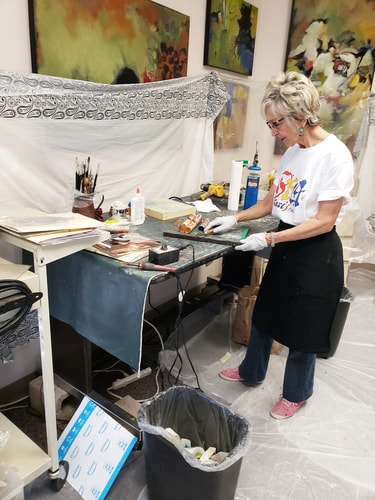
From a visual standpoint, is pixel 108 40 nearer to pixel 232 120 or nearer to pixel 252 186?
pixel 252 186

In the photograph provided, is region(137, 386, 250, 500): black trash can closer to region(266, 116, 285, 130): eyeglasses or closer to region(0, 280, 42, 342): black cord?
region(0, 280, 42, 342): black cord

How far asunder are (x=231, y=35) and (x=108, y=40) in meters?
1.24

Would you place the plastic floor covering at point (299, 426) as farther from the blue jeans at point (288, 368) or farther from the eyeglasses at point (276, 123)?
the eyeglasses at point (276, 123)

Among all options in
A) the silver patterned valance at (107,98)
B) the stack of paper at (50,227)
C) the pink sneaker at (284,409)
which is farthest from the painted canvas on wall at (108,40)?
the pink sneaker at (284,409)

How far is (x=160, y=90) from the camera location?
2000 mm

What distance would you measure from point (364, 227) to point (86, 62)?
2397 mm

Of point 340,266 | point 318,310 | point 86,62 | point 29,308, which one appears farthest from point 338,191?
point 86,62

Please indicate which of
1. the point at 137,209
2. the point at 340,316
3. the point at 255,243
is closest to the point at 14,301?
the point at 137,209

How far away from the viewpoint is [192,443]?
1.41 meters

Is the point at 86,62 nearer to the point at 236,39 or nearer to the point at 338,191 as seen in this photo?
the point at 338,191

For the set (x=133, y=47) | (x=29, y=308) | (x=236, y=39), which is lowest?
(x=29, y=308)

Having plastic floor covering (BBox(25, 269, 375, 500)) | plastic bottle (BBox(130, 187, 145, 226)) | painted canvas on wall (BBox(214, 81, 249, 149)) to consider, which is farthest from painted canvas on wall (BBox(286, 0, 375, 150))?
plastic bottle (BBox(130, 187, 145, 226))

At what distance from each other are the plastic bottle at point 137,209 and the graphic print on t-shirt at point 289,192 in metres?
0.60

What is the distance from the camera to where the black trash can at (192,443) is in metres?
1.09
